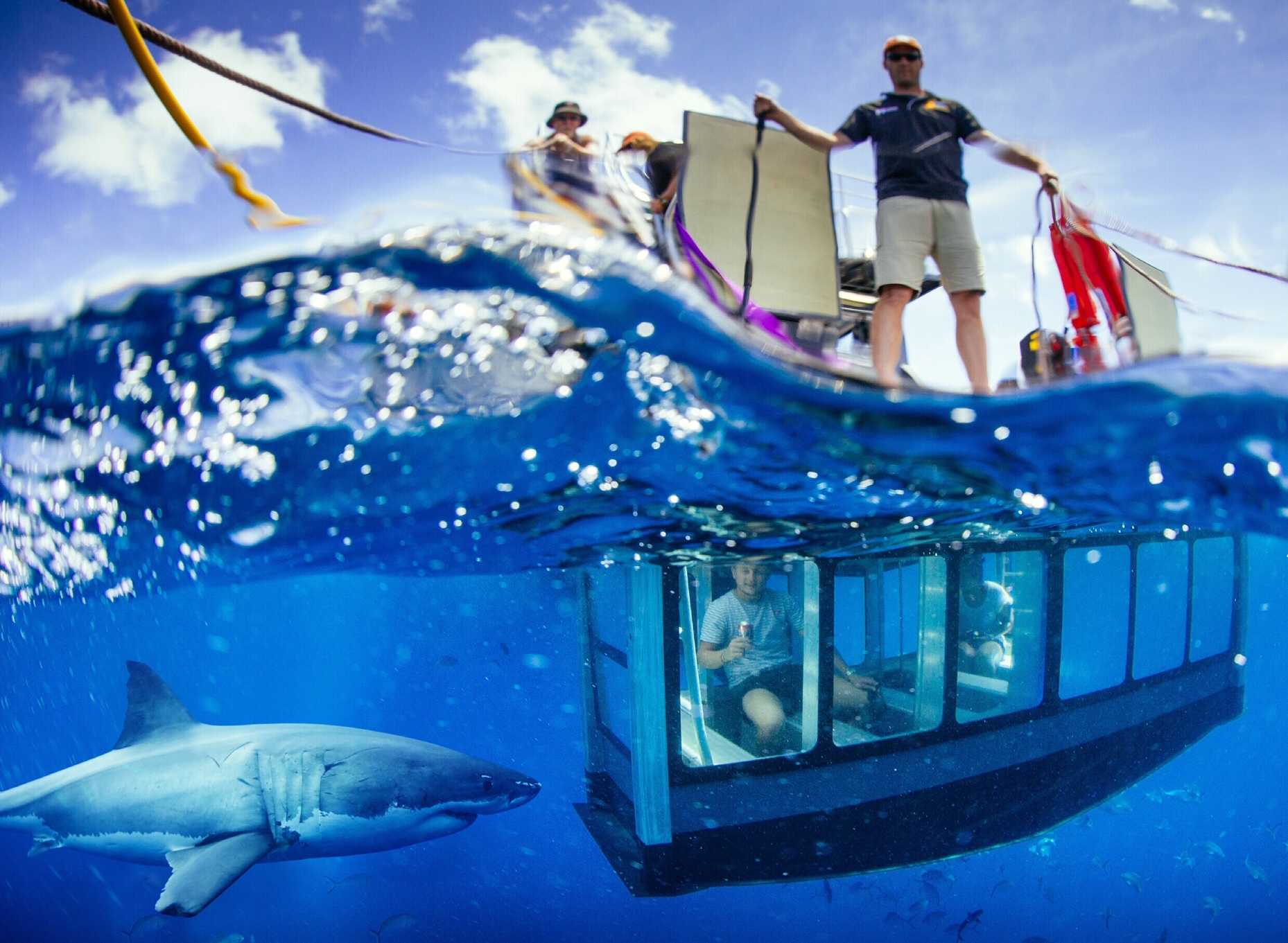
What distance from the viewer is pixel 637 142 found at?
4312 mm

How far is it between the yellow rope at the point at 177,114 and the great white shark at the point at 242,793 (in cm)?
525

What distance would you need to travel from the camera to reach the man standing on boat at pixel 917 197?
3.85m

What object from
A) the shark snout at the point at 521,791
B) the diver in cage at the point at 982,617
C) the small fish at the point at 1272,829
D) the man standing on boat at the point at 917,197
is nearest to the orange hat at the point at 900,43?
the man standing on boat at the point at 917,197

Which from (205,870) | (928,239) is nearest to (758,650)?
(928,239)

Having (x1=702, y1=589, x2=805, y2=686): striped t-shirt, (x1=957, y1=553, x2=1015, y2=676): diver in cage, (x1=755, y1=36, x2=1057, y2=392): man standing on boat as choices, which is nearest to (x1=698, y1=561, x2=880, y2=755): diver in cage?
(x1=702, y1=589, x2=805, y2=686): striped t-shirt

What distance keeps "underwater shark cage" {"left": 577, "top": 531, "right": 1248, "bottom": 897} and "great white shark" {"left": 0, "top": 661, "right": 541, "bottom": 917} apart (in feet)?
5.60

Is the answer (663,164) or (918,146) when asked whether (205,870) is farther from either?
(918,146)

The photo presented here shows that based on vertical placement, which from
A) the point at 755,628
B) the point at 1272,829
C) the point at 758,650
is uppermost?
the point at 755,628

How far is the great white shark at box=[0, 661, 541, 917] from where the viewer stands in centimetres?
588

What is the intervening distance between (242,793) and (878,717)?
6.30 metres

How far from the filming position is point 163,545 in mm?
7332

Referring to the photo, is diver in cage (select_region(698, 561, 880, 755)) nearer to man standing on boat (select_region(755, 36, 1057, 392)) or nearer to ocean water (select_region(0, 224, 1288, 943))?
ocean water (select_region(0, 224, 1288, 943))

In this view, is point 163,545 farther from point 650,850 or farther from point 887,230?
point 887,230

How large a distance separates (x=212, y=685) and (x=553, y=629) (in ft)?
119
